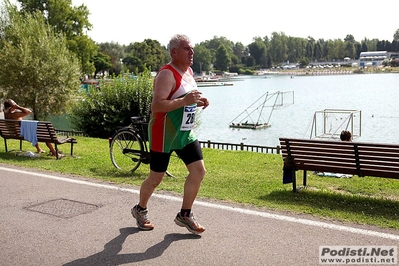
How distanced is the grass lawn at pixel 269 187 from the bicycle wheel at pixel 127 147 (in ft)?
0.69

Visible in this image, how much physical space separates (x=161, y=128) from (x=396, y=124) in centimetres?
3840

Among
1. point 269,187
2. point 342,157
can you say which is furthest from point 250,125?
point 342,157

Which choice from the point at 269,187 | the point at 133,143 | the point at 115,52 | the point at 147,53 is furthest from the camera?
the point at 147,53

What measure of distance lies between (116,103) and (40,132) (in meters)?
12.0

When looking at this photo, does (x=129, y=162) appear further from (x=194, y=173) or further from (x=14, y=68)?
(x=14, y=68)

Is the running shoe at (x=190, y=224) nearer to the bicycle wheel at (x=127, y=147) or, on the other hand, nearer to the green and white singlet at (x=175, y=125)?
the green and white singlet at (x=175, y=125)

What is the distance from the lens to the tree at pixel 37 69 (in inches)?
1048

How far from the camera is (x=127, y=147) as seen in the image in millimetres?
8391

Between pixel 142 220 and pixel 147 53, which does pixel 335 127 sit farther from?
pixel 147 53

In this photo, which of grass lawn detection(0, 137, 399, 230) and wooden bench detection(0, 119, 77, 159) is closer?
grass lawn detection(0, 137, 399, 230)

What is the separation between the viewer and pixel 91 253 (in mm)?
4461

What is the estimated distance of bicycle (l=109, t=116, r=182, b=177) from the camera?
803 cm

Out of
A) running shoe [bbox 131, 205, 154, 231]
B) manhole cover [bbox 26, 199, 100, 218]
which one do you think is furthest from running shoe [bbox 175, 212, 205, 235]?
manhole cover [bbox 26, 199, 100, 218]

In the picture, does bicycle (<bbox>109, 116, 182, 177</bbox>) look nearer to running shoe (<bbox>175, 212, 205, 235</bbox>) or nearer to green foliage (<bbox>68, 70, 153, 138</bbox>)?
running shoe (<bbox>175, 212, 205, 235</bbox>)
